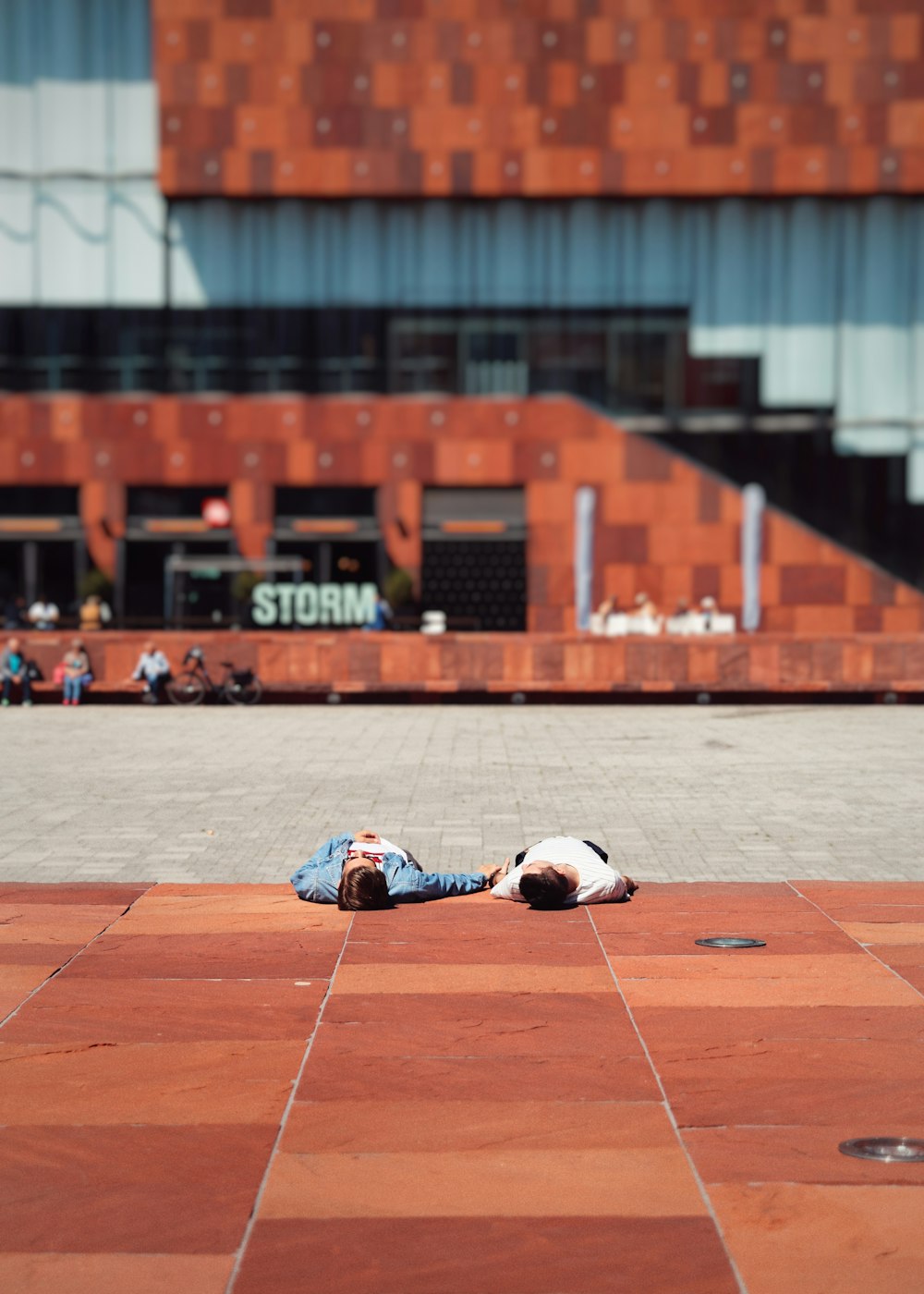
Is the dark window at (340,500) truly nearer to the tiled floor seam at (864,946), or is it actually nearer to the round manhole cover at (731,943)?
the tiled floor seam at (864,946)

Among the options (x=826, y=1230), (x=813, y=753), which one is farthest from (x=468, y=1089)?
(x=813, y=753)

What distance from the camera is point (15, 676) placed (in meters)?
26.8

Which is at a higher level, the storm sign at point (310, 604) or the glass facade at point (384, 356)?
the glass facade at point (384, 356)

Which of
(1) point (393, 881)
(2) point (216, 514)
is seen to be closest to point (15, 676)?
(2) point (216, 514)

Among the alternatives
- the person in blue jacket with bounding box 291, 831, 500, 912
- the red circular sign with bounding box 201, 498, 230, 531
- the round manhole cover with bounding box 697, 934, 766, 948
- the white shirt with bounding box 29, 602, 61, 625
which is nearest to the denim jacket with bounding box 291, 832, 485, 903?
the person in blue jacket with bounding box 291, 831, 500, 912

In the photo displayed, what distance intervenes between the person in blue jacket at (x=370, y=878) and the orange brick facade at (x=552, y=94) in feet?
107

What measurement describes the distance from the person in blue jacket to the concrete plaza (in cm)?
82

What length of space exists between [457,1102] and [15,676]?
75.0 ft

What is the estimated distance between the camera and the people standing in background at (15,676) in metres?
26.8

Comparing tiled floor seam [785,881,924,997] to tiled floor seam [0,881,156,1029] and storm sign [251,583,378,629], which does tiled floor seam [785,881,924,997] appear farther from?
storm sign [251,583,378,629]

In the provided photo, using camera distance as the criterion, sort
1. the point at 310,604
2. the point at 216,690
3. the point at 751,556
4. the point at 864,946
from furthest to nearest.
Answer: the point at 310,604 → the point at 751,556 → the point at 216,690 → the point at 864,946

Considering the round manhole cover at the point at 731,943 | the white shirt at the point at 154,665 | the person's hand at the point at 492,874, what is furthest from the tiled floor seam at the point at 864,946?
the white shirt at the point at 154,665

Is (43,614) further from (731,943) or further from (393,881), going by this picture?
(731,943)

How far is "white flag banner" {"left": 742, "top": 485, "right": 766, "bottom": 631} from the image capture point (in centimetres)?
3503
